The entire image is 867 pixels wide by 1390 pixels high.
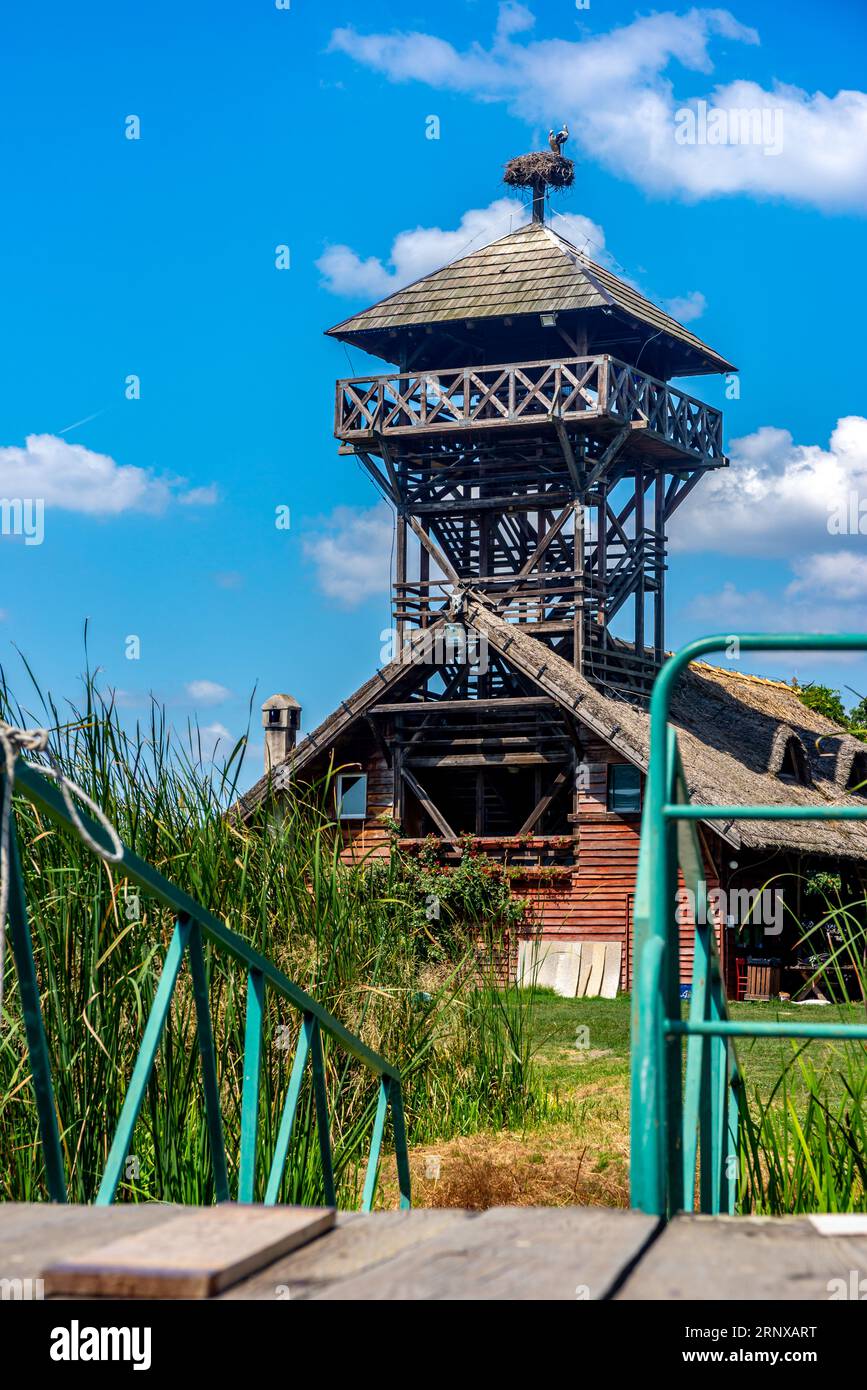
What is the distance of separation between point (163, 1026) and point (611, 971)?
19.1 metres

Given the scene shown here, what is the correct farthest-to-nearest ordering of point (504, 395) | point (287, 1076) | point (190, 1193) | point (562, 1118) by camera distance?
point (504, 395) → point (562, 1118) → point (287, 1076) → point (190, 1193)

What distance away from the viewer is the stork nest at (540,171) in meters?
28.1

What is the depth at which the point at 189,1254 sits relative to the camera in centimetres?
221

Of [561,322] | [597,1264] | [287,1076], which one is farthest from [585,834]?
[597,1264]

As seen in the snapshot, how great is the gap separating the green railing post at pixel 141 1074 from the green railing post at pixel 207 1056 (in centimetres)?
8

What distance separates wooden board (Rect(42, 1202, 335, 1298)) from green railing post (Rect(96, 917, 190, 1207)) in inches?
21.1

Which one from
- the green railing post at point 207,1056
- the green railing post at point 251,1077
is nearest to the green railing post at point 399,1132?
the green railing post at point 251,1077

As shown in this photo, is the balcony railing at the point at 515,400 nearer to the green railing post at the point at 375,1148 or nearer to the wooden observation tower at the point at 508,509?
the wooden observation tower at the point at 508,509

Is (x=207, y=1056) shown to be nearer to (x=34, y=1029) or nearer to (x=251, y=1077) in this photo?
(x=251, y=1077)

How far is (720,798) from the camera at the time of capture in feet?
69.5

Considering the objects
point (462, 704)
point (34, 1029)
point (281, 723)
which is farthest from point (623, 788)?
point (34, 1029)
